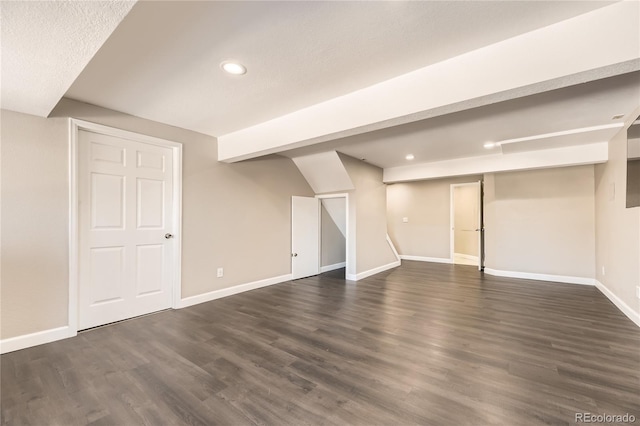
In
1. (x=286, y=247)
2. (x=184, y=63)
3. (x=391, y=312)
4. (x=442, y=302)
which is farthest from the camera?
(x=286, y=247)

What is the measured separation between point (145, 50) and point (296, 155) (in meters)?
3.15

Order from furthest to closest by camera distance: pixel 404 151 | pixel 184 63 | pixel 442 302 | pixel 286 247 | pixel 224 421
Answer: pixel 286 247
pixel 404 151
pixel 442 302
pixel 184 63
pixel 224 421

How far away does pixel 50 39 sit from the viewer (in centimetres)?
155

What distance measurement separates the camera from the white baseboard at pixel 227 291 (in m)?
3.72

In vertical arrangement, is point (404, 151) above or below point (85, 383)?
above

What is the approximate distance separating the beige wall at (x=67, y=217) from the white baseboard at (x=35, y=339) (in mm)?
50

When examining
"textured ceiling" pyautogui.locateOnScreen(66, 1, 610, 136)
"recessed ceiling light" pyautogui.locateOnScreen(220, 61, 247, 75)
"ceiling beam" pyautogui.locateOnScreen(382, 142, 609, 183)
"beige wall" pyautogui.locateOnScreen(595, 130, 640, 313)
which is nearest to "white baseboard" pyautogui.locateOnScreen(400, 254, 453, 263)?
"ceiling beam" pyautogui.locateOnScreen(382, 142, 609, 183)

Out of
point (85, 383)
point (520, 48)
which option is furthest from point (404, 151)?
point (85, 383)

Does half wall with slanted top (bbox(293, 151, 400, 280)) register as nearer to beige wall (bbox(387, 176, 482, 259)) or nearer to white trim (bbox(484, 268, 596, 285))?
beige wall (bbox(387, 176, 482, 259))

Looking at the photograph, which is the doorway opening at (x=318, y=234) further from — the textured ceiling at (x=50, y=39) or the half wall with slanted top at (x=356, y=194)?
the textured ceiling at (x=50, y=39)

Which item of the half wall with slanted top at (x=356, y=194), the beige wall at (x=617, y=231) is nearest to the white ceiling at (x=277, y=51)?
the beige wall at (x=617, y=231)

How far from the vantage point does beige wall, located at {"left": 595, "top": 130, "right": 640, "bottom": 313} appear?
3.15 metres

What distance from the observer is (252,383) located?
6.55ft

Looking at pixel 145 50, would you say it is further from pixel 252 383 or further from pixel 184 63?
pixel 252 383
